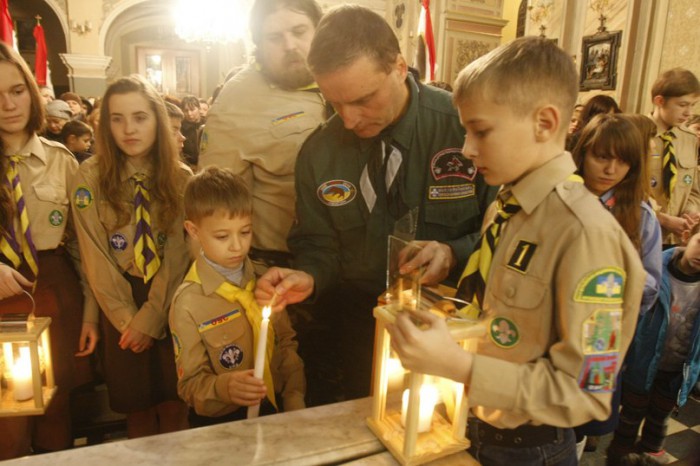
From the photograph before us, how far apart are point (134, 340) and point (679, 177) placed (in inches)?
166

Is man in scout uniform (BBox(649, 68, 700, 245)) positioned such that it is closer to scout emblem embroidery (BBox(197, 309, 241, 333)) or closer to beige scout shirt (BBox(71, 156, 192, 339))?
scout emblem embroidery (BBox(197, 309, 241, 333))

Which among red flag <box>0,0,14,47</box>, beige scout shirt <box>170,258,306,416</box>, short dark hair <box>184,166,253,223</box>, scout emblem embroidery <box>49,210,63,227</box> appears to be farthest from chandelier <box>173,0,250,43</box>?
beige scout shirt <box>170,258,306,416</box>

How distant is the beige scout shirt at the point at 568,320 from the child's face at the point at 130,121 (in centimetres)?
191

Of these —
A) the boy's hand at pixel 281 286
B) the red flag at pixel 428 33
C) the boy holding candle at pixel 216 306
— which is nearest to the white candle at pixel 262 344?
the boy's hand at pixel 281 286

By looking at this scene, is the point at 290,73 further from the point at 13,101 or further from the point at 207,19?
the point at 207,19

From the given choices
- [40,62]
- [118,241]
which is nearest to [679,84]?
[118,241]

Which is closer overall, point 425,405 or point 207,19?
point 425,405

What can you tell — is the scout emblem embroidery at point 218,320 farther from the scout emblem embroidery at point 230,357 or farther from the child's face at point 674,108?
the child's face at point 674,108

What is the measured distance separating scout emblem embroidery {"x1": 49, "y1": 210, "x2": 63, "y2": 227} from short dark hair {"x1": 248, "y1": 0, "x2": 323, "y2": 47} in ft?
4.19

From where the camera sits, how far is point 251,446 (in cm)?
124

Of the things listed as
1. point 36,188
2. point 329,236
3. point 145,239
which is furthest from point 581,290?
point 36,188

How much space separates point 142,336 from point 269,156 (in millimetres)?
1031

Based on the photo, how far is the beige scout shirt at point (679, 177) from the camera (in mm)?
4004

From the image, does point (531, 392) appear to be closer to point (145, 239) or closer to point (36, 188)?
point (145, 239)
